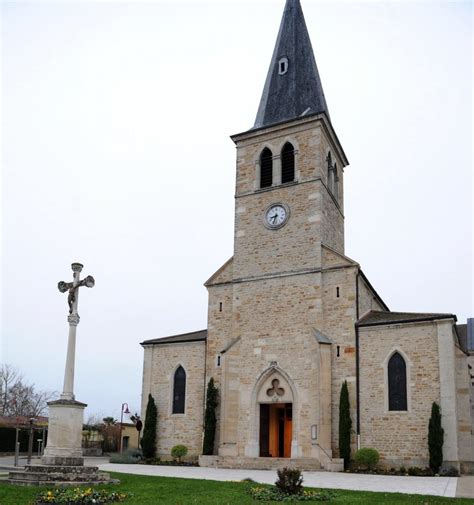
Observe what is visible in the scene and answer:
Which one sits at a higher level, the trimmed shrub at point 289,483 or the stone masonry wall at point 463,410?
the stone masonry wall at point 463,410

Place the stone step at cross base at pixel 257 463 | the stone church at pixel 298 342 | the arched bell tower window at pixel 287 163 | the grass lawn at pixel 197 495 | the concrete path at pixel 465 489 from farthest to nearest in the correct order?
the arched bell tower window at pixel 287 163 < the stone church at pixel 298 342 < the stone step at cross base at pixel 257 463 < the concrete path at pixel 465 489 < the grass lawn at pixel 197 495

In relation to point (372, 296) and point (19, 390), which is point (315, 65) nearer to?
point (372, 296)

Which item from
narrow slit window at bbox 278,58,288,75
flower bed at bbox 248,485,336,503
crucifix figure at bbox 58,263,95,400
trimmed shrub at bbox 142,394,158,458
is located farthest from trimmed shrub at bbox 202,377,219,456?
narrow slit window at bbox 278,58,288,75

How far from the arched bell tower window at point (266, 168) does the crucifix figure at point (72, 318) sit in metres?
13.2

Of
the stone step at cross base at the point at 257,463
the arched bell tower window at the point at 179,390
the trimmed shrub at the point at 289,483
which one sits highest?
the arched bell tower window at the point at 179,390

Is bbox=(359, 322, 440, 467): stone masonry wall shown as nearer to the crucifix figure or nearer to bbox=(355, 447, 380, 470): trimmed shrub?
bbox=(355, 447, 380, 470): trimmed shrub

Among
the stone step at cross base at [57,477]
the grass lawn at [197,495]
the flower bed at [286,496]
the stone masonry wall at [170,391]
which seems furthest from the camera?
the stone masonry wall at [170,391]

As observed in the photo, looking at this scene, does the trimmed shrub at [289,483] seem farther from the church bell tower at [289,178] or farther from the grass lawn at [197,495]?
the church bell tower at [289,178]

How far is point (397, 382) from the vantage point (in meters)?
22.8

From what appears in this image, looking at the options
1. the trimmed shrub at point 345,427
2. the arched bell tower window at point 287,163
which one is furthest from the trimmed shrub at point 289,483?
the arched bell tower window at point 287,163

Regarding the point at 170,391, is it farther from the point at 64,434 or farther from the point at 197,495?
the point at 197,495

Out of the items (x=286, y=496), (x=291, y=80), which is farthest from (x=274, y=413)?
(x=291, y=80)

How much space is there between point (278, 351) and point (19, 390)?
42.3m

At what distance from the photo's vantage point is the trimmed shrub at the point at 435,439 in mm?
20703
